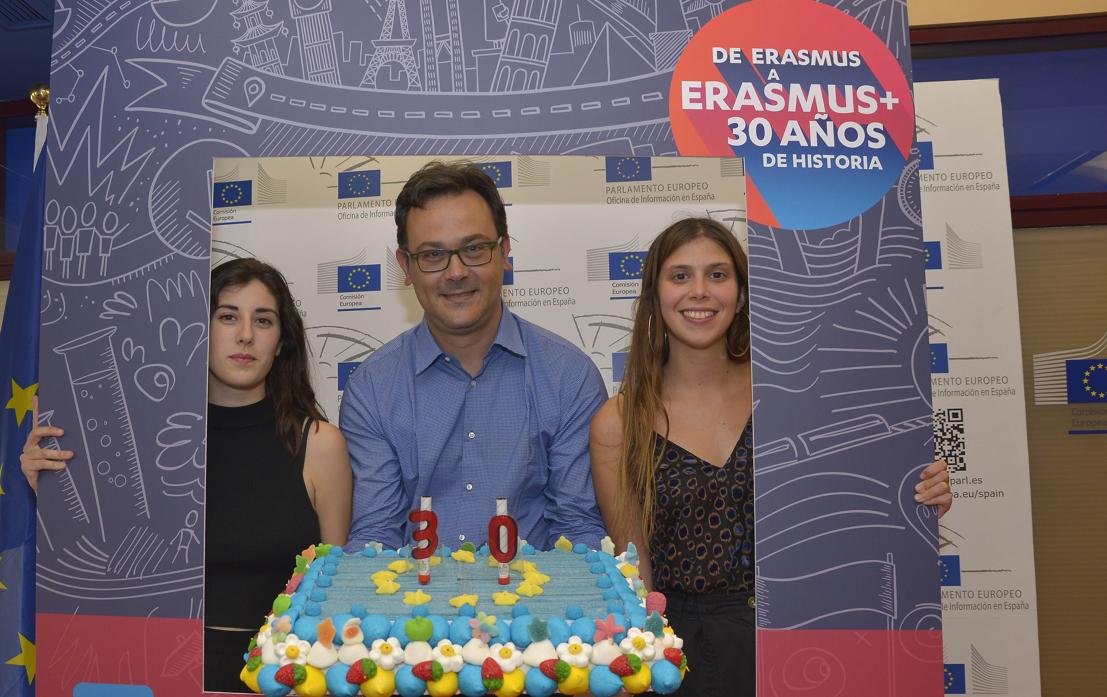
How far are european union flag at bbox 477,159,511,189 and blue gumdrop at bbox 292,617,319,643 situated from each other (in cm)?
125

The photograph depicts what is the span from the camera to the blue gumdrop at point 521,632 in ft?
6.15

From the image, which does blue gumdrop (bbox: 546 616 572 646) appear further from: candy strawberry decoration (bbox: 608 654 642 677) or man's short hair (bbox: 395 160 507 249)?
man's short hair (bbox: 395 160 507 249)

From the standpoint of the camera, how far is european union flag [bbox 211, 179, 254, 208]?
2.34 metres

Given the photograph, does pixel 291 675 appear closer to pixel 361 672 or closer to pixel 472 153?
pixel 361 672

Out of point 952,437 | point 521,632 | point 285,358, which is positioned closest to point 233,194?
point 285,358

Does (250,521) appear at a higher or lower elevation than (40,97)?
lower

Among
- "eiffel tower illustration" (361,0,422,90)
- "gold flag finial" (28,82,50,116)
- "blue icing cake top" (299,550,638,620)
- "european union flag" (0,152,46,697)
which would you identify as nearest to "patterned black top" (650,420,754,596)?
"blue icing cake top" (299,550,638,620)

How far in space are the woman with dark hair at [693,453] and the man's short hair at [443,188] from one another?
1.52 feet

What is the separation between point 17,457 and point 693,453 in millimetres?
2204

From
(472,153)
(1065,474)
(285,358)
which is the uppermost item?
(472,153)

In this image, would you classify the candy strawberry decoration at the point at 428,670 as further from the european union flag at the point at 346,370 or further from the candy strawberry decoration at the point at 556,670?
the european union flag at the point at 346,370

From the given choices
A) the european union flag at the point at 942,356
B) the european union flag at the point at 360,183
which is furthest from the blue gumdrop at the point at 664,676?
the european union flag at the point at 942,356

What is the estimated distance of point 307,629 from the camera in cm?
185

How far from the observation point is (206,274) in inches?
92.4
